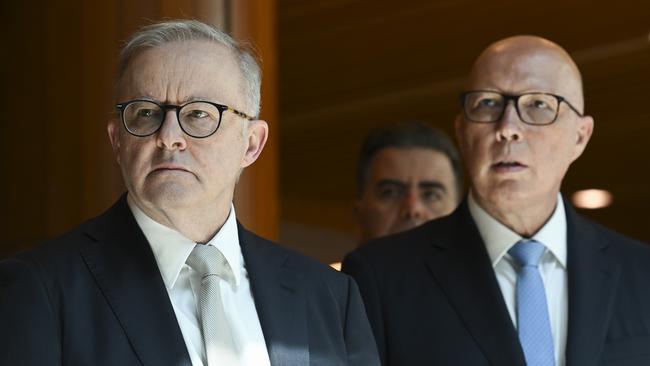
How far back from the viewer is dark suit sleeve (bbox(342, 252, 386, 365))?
313cm

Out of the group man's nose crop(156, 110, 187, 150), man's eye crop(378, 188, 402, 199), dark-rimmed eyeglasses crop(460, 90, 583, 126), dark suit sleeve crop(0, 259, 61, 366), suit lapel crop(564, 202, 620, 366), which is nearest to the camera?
dark suit sleeve crop(0, 259, 61, 366)

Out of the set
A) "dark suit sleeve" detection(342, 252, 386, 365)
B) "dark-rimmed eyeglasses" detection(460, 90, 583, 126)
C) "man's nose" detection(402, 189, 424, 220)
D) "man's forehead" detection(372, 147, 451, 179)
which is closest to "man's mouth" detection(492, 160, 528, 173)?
"dark-rimmed eyeglasses" detection(460, 90, 583, 126)

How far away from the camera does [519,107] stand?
325 centimetres

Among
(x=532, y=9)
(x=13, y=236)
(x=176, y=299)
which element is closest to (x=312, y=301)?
(x=176, y=299)

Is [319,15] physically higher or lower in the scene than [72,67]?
higher

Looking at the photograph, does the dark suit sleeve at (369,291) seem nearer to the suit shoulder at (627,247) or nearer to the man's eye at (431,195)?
the suit shoulder at (627,247)

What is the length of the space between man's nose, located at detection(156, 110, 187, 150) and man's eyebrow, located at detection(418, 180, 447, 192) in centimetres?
189

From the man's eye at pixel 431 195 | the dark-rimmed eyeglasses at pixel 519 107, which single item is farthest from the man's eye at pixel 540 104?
the man's eye at pixel 431 195

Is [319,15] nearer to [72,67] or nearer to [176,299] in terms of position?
[72,67]

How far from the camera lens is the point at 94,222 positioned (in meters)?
2.62

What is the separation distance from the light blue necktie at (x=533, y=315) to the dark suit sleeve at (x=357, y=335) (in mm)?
466

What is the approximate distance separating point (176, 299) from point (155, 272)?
7 centimetres

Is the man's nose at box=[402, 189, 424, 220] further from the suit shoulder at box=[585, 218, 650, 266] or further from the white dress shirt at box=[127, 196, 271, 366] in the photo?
the white dress shirt at box=[127, 196, 271, 366]

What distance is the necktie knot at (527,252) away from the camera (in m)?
3.17
